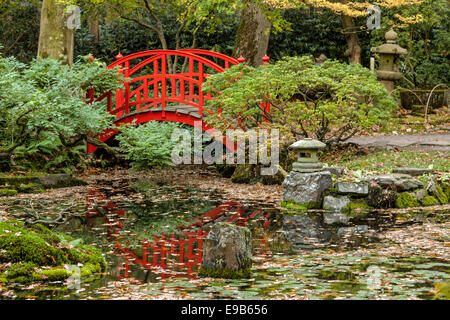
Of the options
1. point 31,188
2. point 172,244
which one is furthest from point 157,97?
point 172,244

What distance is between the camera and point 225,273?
21.8ft

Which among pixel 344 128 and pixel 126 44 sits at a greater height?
pixel 126 44

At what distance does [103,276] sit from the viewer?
22.1ft

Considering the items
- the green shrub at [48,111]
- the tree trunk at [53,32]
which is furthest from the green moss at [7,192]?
the tree trunk at [53,32]

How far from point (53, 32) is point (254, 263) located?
1232 centimetres

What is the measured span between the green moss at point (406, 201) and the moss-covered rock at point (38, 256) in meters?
5.40

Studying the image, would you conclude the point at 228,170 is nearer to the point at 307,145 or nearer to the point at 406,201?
the point at 307,145

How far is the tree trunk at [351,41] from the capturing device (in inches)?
843

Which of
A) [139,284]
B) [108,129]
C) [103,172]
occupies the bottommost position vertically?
[139,284]

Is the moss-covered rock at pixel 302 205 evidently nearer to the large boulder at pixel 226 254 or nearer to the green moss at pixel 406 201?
the green moss at pixel 406 201

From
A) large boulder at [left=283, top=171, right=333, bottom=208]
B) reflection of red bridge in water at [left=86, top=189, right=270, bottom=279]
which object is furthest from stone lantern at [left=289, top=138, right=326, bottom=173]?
reflection of red bridge in water at [left=86, top=189, right=270, bottom=279]

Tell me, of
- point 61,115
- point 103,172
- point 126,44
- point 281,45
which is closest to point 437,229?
point 61,115

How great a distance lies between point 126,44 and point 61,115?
1020 cm

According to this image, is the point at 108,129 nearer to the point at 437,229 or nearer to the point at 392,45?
the point at 392,45
